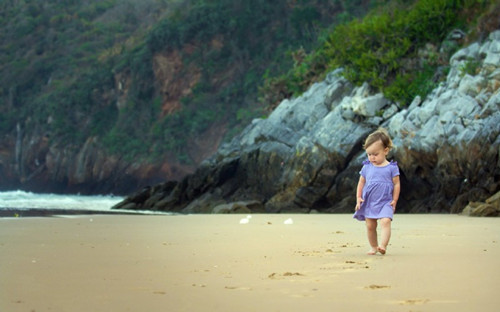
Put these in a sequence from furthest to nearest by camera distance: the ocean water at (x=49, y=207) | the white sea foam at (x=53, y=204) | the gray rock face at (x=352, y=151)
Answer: the white sea foam at (x=53, y=204) → the ocean water at (x=49, y=207) → the gray rock face at (x=352, y=151)

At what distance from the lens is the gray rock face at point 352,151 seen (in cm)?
1688

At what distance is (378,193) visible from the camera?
272 inches

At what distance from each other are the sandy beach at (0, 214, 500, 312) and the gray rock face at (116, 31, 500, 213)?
8533 mm

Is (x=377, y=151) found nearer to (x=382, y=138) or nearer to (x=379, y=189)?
(x=382, y=138)

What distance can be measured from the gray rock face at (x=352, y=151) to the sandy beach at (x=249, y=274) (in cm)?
853

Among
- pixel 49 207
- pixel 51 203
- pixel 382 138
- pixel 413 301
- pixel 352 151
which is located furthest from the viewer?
pixel 51 203

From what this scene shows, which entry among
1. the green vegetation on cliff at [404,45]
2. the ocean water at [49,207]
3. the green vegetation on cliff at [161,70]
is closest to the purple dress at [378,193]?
the ocean water at [49,207]

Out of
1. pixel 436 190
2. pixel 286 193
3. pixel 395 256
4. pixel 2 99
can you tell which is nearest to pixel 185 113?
pixel 2 99

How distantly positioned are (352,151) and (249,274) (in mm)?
16270

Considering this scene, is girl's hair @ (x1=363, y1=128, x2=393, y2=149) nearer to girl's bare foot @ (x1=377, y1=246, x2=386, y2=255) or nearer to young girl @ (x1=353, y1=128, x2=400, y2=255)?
young girl @ (x1=353, y1=128, x2=400, y2=255)

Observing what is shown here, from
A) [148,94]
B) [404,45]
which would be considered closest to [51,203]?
[404,45]

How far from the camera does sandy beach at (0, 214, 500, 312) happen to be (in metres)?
4.03

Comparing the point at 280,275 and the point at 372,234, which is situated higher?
the point at 280,275

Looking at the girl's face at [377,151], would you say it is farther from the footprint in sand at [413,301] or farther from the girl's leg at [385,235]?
the footprint in sand at [413,301]
